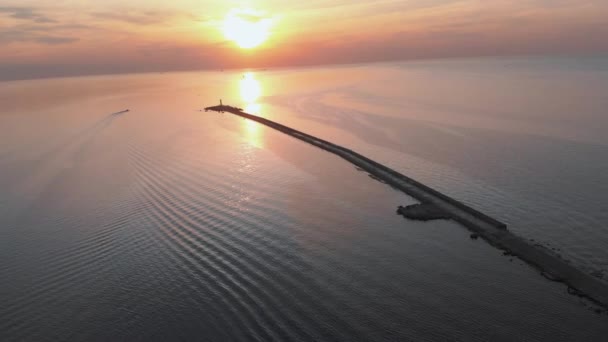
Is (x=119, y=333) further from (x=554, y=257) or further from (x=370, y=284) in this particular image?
(x=554, y=257)

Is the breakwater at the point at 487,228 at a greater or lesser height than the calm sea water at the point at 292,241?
greater

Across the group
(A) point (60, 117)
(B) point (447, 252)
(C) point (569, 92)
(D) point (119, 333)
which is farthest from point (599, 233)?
(A) point (60, 117)

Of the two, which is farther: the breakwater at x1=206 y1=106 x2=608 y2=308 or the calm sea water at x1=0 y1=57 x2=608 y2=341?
the breakwater at x1=206 y1=106 x2=608 y2=308

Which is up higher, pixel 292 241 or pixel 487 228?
pixel 487 228

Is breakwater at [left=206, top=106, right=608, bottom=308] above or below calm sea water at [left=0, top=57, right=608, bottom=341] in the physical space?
above

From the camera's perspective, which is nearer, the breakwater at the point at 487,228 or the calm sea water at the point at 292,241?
the calm sea water at the point at 292,241
